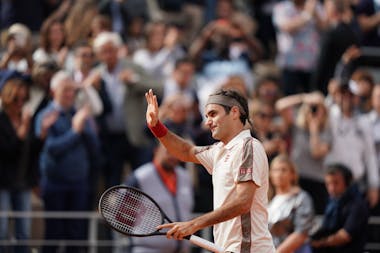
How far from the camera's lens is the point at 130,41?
54.2 feet

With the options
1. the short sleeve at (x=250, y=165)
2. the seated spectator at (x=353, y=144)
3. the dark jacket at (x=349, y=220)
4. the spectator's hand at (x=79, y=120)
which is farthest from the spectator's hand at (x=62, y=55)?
the short sleeve at (x=250, y=165)

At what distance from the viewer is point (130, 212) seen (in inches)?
344

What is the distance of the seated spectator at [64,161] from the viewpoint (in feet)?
42.5

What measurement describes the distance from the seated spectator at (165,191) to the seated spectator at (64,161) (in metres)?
0.74

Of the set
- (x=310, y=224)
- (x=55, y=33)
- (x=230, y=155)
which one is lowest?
(x=310, y=224)

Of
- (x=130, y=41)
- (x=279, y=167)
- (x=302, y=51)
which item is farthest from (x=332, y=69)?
(x=279, y=167)

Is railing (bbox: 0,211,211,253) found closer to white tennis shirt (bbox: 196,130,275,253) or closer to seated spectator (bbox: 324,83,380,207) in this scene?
seated spectator (bbox: 324,83,380,207)

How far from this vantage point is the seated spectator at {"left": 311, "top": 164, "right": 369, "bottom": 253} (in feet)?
38.3

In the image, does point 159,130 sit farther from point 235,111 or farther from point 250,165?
point 250,165

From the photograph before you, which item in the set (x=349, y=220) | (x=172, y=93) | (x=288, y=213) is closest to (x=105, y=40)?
(x=172, y=93)

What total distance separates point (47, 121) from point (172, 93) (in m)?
1.95

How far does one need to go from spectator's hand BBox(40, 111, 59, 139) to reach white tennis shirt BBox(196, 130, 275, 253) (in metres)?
4.71

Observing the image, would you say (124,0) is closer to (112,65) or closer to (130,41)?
(130,41)

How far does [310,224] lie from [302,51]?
5.25m
